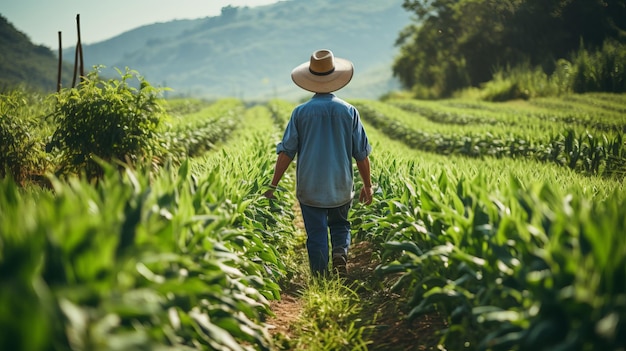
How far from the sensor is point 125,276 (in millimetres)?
2084

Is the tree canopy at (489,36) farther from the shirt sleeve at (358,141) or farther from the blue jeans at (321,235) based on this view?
the blue jeans at (321,235)

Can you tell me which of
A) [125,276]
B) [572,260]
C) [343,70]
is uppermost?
[343,70]

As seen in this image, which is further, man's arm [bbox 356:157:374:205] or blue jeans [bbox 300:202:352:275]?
man's arm [bbox 356:157:374:205]

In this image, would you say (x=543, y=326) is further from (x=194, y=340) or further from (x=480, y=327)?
(x=194, y=340)

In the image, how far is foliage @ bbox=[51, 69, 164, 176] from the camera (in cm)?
717

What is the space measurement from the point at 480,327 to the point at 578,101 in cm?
2269

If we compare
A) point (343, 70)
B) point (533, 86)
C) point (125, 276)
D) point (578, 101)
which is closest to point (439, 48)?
point (533, 86)

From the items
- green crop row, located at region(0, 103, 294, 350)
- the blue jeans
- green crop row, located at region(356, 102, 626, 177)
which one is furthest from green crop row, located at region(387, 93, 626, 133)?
green crop row, located at region(0, 103, 294, 350)

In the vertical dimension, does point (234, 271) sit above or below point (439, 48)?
below

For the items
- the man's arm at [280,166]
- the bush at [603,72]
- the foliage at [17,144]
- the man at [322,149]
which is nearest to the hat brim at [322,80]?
the man at [322,149]

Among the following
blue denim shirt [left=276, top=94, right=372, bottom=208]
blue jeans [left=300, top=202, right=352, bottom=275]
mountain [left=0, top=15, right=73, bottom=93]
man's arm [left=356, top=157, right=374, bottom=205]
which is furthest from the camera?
mountain [left=0, top=15, right=73, bottom=93]

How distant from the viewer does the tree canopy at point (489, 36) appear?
33.7 m

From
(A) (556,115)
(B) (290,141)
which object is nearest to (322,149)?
(B) (290,141)

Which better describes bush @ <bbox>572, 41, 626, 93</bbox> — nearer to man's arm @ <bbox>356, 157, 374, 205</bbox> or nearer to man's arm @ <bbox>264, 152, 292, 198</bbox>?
man's arm @ <bbox>356, 157, 374, 205</bbox>
